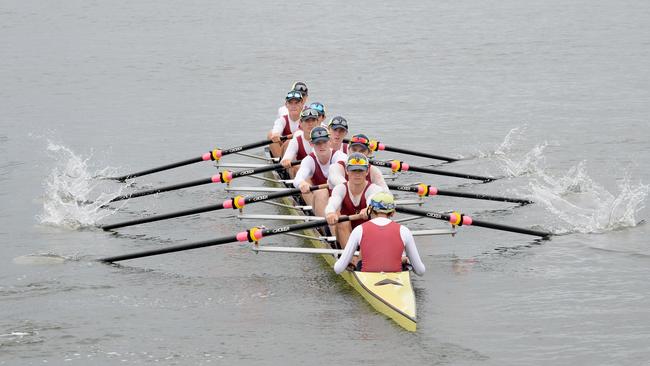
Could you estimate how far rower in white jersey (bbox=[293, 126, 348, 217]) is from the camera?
16.2m

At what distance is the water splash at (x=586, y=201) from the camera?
17094mm

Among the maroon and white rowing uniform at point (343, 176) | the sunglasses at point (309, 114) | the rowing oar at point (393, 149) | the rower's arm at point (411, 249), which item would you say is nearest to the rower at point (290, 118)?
the rowing oar at point (393, 149)

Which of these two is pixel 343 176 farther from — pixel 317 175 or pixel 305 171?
pixel 317 175

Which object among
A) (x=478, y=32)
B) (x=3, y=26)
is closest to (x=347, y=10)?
(x=478, y=32)

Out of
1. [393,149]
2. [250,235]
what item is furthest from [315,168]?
[393,149]

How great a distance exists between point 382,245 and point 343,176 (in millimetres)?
2426

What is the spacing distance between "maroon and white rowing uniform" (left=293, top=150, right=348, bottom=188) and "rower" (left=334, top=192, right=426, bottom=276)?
3.16 metres

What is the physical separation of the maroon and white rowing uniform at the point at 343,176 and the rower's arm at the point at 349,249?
1.67 meters

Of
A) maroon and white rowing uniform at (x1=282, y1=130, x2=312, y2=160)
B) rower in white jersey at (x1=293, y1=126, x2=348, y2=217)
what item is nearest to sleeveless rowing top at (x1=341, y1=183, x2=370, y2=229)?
rower in white jersey at (x1=293, y1=126, x2=348, y2=217)

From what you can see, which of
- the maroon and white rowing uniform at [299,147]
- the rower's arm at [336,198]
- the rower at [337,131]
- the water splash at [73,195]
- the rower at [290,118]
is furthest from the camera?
the rower at [290,118]

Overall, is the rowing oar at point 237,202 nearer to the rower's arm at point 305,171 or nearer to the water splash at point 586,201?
the rower's arm at point 305,171

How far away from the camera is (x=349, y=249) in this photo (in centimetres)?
1332

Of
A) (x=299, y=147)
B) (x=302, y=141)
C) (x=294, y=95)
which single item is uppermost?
(x=294, y=95)

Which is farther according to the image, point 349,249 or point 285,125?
point 285,125
